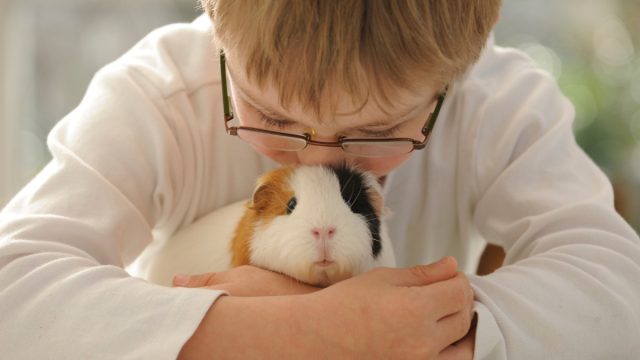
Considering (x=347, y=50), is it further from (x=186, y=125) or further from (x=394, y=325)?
(x=186, y=125)

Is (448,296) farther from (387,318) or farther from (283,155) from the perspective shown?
(283,155)

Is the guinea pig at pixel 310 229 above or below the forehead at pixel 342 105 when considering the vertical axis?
below

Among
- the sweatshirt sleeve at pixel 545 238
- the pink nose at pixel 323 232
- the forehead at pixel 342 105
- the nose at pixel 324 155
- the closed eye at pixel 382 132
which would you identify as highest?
the forehead at pixel 342 105

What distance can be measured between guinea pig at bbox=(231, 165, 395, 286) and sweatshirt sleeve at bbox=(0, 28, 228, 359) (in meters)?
0.10

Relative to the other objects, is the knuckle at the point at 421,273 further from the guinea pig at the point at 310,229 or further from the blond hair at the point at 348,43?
the blond hair at the point at 348,43

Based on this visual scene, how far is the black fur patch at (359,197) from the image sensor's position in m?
0.78

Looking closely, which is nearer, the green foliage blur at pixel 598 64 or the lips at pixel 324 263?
the lips at pixel 324 263

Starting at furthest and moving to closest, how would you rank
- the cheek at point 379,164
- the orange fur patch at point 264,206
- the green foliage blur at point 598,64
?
the green foliage blur at point 598,64 → the cheek at point 379,164 → the orange fur patch at point 264,206

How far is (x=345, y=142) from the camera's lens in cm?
81

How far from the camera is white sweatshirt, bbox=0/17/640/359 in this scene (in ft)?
2.34

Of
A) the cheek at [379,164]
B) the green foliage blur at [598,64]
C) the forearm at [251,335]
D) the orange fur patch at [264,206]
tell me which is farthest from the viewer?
the green foliage blur at [598,64]

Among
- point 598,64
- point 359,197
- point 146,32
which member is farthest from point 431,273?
point 598,64

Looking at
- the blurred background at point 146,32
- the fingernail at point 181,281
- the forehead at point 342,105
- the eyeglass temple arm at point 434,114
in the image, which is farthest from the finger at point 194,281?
the blurred background at point 146,32

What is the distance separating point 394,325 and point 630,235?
1.36 ft
